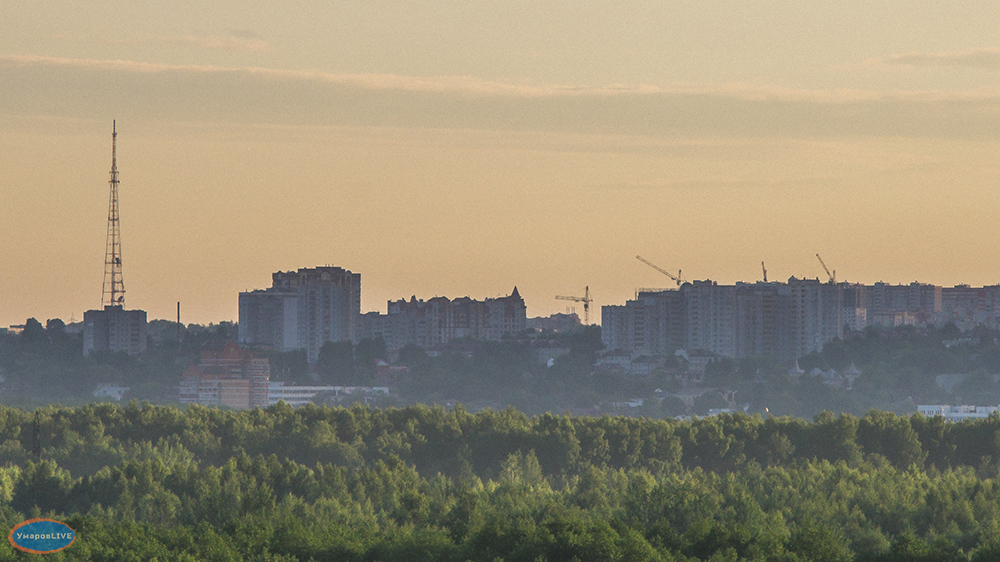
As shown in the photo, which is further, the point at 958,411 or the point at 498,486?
the point at 958,411

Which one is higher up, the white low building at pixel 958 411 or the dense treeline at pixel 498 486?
the dense treeline at pixel 498 486

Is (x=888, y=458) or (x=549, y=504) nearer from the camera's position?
(x=549, y=504)

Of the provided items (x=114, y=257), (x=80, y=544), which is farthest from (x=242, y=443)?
(x=114, y=257)

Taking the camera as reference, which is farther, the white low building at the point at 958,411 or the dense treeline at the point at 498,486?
the white low building at the point at 958,411

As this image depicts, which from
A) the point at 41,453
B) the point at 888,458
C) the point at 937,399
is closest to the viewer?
the point at 888,458

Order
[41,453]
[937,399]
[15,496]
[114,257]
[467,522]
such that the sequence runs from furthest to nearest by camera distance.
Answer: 1. [937,399]
2. [114,257]
3. [41,453]
4. [15,496]
5. [467,522]

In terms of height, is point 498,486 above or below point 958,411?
above

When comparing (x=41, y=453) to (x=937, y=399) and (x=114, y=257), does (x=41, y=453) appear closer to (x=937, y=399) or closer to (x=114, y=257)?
(x=114, y=257)

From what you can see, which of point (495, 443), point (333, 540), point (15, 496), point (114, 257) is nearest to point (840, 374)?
point (114, 257)

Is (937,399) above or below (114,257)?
below
